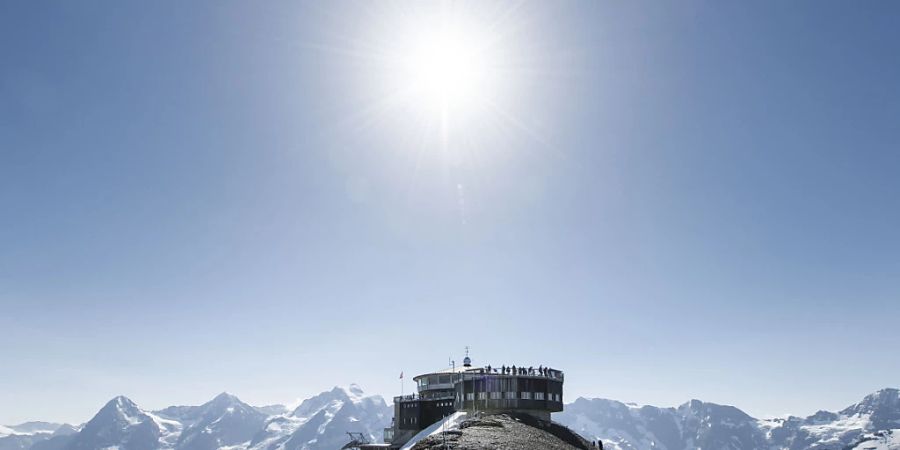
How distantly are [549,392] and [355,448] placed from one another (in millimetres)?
35375

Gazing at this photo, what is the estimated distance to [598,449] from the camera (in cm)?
8306

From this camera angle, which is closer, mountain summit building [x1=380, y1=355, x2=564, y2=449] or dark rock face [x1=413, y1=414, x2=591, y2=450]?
dark rock face [x1=413, y1=414, x2=591, y2=450]

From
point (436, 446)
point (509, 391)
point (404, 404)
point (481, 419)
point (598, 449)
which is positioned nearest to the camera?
point (436, 446)

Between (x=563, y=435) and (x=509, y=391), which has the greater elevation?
(x=509, y=391)

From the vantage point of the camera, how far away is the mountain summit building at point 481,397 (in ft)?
317

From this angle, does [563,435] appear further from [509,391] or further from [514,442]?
[514,442]

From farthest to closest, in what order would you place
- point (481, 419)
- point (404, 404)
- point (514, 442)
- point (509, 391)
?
point (404, 404), point (509, 391), point (481, 419), point (514, 442)

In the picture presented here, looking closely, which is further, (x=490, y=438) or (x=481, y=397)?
(x=481, y=397)

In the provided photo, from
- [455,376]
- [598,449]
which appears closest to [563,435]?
[598,449]

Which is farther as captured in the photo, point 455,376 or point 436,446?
point 455,376

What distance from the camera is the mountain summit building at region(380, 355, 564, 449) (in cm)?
9656

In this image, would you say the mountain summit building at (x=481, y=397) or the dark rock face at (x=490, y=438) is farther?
the mountain summit building at (x=481, y=397)

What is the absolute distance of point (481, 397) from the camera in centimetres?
9638

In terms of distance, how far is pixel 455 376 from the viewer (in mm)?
110000
